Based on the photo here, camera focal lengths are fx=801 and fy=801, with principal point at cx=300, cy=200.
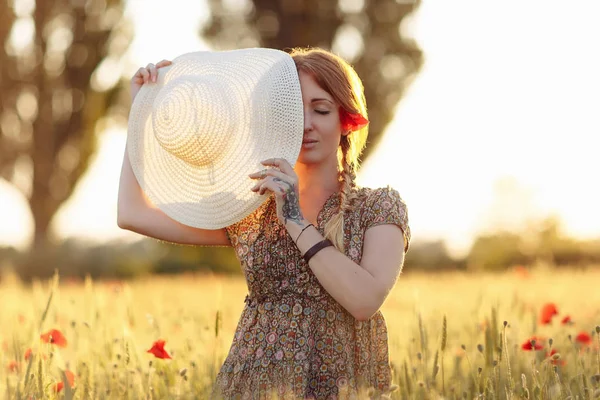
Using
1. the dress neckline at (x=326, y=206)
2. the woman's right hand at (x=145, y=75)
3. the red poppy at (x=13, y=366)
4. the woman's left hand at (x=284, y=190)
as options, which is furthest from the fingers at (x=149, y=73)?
the red poppy at (x=13, y=366)

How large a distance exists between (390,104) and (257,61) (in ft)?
42.3

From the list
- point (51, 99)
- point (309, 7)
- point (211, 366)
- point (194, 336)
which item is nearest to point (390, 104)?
point (309, 7)

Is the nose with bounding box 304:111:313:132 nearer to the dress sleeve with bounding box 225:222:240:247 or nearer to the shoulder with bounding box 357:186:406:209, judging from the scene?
the shoulder with bounding box 357:186:406:209

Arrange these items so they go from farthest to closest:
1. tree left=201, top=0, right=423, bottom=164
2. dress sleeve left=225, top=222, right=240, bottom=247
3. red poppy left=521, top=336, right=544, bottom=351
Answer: tree left=201, top=0, right=423, bottom=164, dress sleeve left=225, top=222, right=240, bottom=247, red poppy left=521, top=336, right=544, bottom=351

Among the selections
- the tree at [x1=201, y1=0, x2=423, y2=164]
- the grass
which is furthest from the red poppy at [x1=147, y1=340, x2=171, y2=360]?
the tree at [x1=201, y1=0, x2=423, y2=164]

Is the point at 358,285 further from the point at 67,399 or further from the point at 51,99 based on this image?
the point at 51,99

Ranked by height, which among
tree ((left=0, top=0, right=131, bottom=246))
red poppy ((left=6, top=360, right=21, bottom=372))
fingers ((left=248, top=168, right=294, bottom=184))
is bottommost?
red poppy ((left=6, top=360, right=21, bottom=372))

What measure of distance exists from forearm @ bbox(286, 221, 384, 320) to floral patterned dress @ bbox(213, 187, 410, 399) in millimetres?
174

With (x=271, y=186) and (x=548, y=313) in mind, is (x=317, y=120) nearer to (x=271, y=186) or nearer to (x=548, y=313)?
(x=271, y=186)

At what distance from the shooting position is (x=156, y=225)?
9.20 feet

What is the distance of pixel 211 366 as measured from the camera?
3232 millimetres

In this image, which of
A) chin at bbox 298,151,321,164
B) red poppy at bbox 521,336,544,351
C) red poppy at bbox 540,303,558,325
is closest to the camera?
red poppy at bbox 521,336,544,351

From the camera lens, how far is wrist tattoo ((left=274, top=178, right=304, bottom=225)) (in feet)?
7.95

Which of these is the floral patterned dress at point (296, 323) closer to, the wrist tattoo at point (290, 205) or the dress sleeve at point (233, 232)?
the dress sleeve at point (233, 232)
